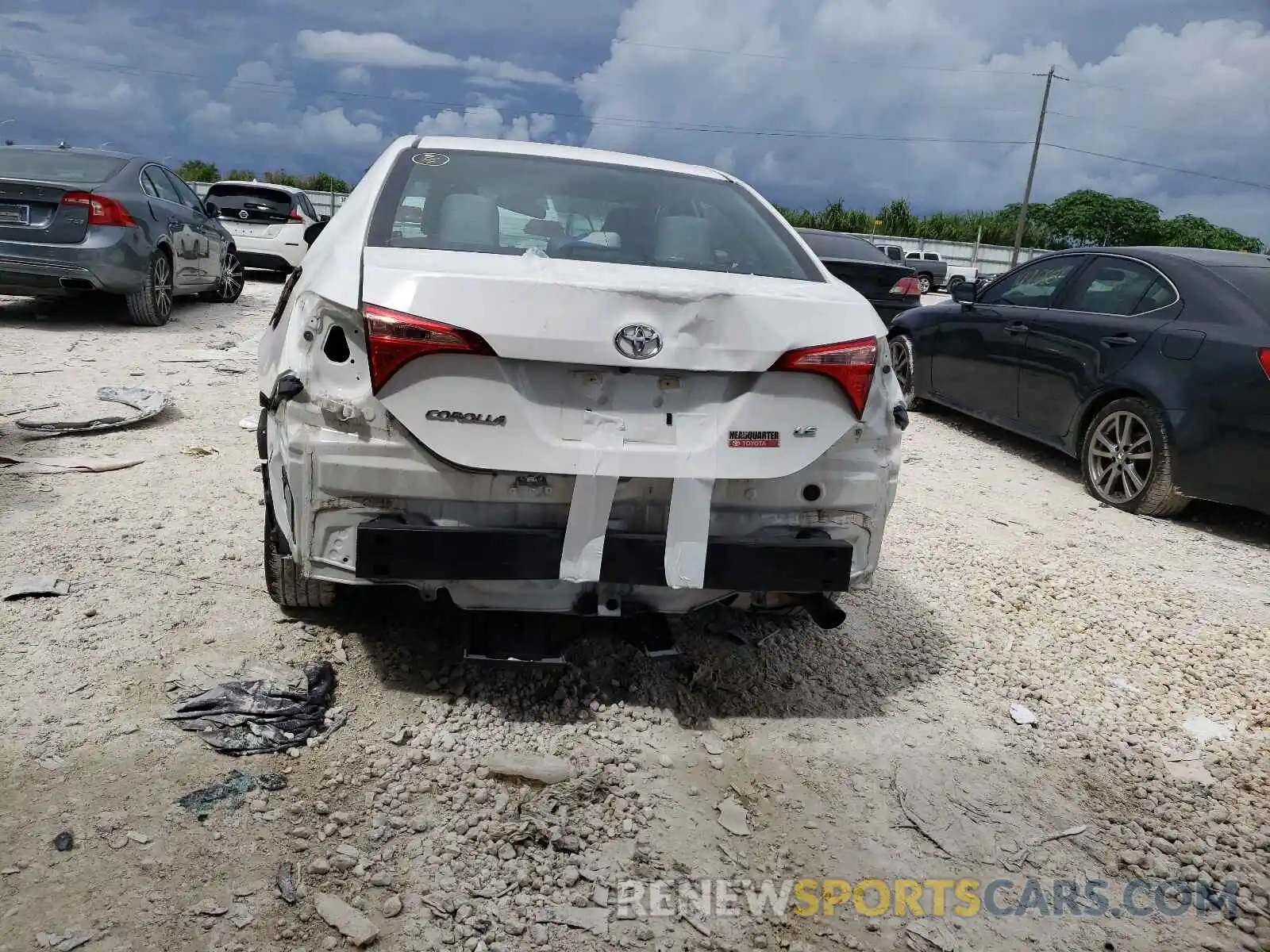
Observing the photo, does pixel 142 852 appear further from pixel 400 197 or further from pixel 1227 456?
pixel 1227 456

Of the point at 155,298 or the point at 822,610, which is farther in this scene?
the point at 155,298

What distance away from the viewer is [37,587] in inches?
146

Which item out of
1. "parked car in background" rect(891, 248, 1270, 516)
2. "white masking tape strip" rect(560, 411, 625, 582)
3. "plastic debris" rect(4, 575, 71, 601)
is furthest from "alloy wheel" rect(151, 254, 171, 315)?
"white masking tape strip" rect(560, 411, 625, 582)

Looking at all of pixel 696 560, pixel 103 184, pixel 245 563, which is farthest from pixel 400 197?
pixel 103 184

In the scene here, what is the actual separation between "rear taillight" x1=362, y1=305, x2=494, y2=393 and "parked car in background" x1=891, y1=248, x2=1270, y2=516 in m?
4.68

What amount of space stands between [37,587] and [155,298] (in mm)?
6979

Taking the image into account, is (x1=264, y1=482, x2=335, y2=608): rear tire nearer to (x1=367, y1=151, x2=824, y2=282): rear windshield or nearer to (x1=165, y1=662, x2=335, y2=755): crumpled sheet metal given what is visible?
(x1=165, y1=662, x2=335, y2=755): crumpled sheet metal

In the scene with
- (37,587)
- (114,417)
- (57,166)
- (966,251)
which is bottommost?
(37,587)

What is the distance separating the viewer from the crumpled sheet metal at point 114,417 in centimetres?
584

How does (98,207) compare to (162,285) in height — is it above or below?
above

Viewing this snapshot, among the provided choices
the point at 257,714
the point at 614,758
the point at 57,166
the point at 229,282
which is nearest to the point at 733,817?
the point at 614,758

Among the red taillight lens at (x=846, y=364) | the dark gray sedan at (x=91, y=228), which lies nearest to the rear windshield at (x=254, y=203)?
the dark gray sedan at (x=91, y=228)

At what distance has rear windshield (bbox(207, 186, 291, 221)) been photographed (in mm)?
14797

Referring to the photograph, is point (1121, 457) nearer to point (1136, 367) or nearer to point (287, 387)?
point (1136, 367)
